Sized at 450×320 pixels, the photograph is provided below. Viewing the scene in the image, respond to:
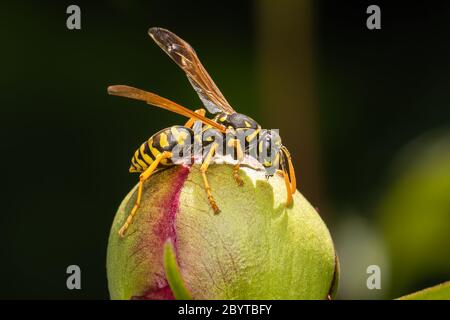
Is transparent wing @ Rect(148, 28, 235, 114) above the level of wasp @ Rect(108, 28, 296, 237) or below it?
above

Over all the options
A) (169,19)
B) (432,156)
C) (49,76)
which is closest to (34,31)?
(49,76)

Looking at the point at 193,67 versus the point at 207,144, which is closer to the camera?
the point at 207,144

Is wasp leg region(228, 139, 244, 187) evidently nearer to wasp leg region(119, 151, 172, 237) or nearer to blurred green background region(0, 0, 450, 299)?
wasp leg region(119, 151, 172, 237)

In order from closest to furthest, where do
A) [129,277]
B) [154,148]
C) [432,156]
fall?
[129,277], [154,148], [432,156]

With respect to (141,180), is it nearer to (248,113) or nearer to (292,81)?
(292,81)

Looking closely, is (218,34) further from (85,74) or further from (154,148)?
(154,148)

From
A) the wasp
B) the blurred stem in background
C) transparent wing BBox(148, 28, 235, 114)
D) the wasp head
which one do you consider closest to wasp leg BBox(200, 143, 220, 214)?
the wasp

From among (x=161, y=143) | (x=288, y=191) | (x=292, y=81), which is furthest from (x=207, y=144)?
(x=292, y=81)
